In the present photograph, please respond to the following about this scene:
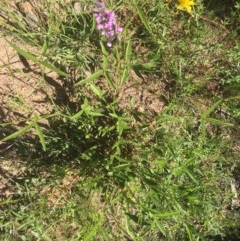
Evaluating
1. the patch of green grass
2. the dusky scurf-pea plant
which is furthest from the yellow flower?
the dusky scurf-pea plant

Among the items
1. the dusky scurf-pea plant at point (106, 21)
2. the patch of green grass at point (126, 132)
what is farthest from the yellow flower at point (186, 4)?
the dusky scurf-pea plant at point (106, 21)

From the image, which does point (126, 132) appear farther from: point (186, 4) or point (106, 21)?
point (186, 4)

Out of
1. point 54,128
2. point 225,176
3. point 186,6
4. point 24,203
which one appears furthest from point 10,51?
point 225,176

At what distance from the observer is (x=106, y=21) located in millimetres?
2023

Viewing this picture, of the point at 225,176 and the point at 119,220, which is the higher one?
the point at 119,220

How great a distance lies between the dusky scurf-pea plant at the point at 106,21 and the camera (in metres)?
1.99

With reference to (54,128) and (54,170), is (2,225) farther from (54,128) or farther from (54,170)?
(54,128)

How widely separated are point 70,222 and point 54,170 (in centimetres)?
34

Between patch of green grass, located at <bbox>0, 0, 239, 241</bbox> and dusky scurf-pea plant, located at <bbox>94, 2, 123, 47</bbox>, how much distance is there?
0.12 m

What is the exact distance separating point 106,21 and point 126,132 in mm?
644

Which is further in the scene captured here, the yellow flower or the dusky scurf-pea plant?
the yellow flower

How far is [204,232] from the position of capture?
8.33ft

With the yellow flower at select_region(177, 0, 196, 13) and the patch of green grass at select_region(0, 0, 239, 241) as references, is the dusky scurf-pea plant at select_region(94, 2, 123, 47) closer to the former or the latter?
the patch of green grass at select_region(0, 0, 239, 241)

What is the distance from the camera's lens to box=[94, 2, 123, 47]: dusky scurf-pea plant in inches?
78.3
